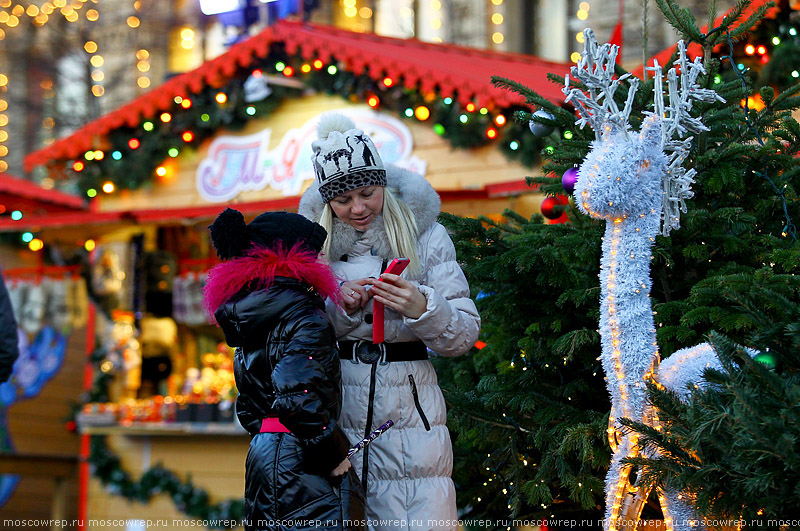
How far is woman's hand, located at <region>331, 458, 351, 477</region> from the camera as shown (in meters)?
3.26

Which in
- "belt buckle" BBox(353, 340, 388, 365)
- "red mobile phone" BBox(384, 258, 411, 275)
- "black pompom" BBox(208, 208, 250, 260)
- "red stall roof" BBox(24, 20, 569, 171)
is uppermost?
"red stall roof" BBox(24, 20, 569, 171)

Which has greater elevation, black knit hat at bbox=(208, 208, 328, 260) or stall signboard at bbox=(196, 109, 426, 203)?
stall signboard at bbox=(196, 109, 426, 203)

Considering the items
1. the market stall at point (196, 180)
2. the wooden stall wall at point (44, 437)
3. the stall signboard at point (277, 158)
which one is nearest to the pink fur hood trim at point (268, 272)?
the market stall at point (196, 180)

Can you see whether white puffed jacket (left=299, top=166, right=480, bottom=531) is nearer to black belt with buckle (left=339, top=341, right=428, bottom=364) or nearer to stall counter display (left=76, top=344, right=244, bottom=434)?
black belt with buckle (left=339, top=341, right=428, bottom=364)

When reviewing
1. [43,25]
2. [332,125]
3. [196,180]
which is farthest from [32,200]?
[332,125]

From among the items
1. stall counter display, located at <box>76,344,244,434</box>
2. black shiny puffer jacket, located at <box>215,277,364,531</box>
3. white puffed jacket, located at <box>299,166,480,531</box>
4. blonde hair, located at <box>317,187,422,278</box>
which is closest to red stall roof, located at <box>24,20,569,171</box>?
stall counter display, located at <box>76,344,244,434</box>

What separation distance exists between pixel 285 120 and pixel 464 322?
6327 millimetres

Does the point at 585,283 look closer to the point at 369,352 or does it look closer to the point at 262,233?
the point at 369,352

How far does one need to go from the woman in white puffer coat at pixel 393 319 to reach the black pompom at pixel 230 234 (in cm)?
39

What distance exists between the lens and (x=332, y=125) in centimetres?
387

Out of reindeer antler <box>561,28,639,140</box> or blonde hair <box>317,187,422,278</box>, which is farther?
blonde hair <box>317,187,422,278</box>

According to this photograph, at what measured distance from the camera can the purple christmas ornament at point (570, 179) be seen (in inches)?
163

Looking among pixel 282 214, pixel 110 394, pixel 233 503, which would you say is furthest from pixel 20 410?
pixel 282 214

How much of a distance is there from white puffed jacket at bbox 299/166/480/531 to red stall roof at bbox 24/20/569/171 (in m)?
4.36
